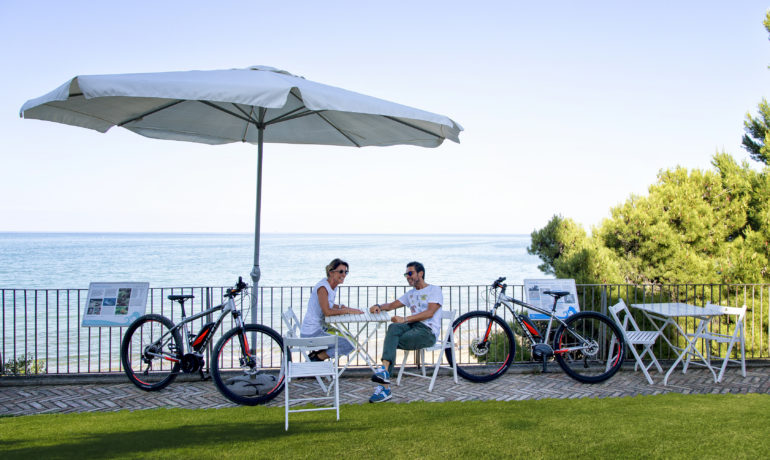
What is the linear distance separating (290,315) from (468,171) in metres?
66.8

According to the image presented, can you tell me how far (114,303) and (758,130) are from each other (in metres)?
14.2

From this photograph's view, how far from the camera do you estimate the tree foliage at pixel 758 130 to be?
1238 centimetres

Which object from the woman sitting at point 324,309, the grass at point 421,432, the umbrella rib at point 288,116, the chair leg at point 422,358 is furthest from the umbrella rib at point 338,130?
the grass at point 421,432

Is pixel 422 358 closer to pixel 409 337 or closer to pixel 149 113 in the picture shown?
pixel 409 337

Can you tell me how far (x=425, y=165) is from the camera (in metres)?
72.9

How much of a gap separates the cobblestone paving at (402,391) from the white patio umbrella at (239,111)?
1155 millimetres

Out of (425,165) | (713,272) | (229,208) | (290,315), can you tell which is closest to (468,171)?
(425,165)

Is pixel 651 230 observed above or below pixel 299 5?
below

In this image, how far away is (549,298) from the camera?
264 inches

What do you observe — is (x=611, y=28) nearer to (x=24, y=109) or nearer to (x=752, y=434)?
(x=752, y=434)

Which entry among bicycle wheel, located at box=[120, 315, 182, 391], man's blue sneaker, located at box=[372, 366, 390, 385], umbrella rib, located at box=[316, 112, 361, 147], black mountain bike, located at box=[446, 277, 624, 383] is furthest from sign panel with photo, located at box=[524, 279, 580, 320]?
bicycle wheel, located at box=[120, 315, 182, 391]

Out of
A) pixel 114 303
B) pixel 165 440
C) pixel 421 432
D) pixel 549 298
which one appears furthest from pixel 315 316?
pixel 549 298

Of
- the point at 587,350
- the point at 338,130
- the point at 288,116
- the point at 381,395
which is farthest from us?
the point at 338,130

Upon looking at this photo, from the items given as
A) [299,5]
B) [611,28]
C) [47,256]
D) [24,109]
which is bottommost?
[47,256]
